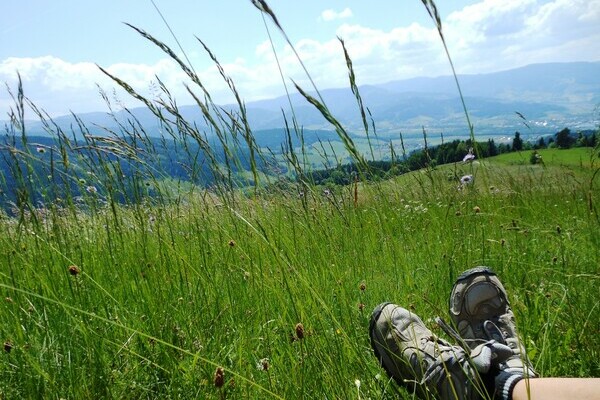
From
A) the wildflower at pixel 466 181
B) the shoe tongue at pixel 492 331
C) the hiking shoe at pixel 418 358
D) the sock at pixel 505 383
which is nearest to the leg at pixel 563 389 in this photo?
the sock at pixel 505 383

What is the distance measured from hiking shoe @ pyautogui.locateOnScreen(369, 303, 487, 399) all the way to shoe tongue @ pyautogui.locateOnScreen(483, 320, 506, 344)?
0.29m

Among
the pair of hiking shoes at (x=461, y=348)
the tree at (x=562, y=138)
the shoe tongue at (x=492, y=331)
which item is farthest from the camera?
the tree at (x=562, y=138)

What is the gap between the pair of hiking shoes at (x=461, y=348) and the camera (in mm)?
1304

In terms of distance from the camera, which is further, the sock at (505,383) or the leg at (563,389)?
the sock at (505,383)

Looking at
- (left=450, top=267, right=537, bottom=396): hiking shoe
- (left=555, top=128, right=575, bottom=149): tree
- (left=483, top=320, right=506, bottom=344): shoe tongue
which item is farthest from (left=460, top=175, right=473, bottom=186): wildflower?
(left=555, top=128, right=575, bottom=149): tree

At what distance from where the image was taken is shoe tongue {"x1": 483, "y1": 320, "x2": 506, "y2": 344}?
175cm

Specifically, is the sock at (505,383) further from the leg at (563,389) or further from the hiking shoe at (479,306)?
the hiking shoe at (479,306)

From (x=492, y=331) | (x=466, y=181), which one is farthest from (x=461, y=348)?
(x=466, y=181)

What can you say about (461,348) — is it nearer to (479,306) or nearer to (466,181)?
(479,306)

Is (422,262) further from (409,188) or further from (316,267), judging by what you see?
(409,188)

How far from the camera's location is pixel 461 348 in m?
1.37

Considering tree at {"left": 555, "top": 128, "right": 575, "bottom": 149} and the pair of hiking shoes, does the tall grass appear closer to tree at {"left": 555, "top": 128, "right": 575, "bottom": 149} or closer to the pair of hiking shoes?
the pair of hiking shoes

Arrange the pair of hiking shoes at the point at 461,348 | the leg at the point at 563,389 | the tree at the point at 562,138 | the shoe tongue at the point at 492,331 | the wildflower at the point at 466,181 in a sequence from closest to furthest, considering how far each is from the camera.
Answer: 1. the leg at the point at 563,389
2. the pair of hiking shoes at the point at 461,348
3. the shoe tongue at the point at 492,331
4. the wildflower at the point at 466,181
5. the tree at the point at 562,138

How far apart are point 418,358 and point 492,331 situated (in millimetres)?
576
